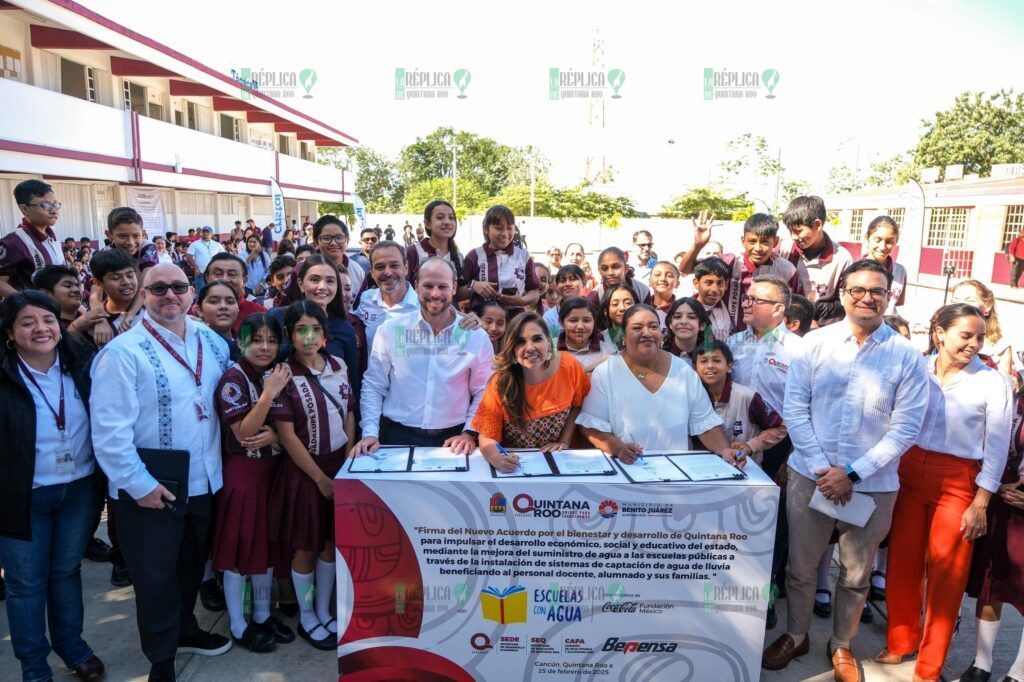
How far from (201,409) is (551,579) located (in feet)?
5.95

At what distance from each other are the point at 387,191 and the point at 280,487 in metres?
66.1

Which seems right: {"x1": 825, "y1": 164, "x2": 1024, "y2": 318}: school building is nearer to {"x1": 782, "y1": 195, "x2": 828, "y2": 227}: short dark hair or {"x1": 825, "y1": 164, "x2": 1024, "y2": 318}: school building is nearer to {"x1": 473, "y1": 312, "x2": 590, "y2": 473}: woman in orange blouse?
{"x1": 782, "y1": 195, "x2": 828, "y2": 227}: short dark hair

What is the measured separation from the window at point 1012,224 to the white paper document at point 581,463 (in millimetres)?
23392

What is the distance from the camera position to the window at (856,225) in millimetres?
29992

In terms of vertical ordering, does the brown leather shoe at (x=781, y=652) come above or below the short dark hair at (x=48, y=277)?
below

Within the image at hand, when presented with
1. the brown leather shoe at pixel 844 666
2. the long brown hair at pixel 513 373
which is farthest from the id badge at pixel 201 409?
the brown leather shoe at pixel 844 666

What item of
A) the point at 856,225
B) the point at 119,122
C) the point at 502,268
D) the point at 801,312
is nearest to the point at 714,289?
the point at 801,312

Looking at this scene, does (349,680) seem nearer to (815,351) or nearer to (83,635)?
(83,635)

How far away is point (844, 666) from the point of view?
320 cm

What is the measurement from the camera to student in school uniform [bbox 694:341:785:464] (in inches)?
139

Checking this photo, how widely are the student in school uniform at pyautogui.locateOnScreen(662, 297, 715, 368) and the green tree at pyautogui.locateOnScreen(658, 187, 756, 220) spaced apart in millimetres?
38544

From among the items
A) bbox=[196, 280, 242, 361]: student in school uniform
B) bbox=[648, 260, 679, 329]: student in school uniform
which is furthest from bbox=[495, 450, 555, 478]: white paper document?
bbox=[648, 260, 679, 329]: student in school uniform

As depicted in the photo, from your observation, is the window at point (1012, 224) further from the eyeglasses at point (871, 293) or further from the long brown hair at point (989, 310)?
the eyeglasses at point (871, 293)

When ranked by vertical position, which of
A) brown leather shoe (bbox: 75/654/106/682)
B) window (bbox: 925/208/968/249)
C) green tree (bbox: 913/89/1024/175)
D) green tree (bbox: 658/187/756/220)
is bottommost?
brown leather shoe (bbox: 75/654/106/682)
